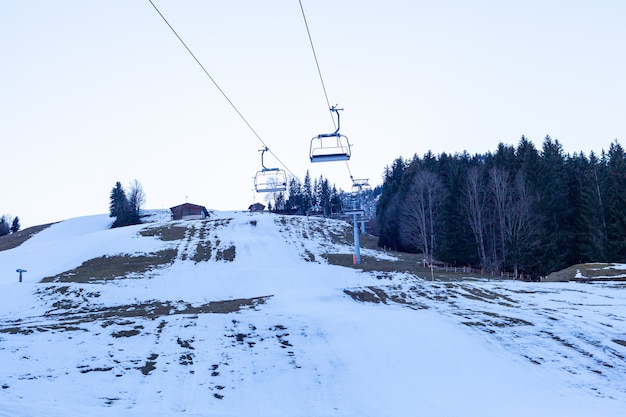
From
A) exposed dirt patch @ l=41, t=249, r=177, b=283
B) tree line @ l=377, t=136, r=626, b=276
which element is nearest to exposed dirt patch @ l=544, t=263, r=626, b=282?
tree line @ l=377, t=136, r=626, b=276

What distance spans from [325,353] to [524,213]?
1687 inches

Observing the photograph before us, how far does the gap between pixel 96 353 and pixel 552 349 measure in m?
16.3

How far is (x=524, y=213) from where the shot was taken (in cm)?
5194

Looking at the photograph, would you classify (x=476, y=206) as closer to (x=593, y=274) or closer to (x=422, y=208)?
(x=422, y=208)

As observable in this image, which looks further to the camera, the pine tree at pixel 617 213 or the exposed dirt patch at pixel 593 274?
the pine tree at pixel 617 213

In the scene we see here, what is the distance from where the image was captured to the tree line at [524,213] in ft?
167

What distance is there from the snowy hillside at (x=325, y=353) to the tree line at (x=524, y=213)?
64.9 feet

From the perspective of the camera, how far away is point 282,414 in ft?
37.1

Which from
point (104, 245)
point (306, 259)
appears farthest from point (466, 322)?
point (104, 245)

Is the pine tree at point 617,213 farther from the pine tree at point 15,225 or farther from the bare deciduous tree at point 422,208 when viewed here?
the pine tree at point 15,225

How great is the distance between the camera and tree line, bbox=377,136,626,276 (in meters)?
51.0

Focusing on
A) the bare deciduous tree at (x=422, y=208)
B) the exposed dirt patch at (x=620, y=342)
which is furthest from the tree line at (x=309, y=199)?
the exposed dirt patch at (x=620, y=342)

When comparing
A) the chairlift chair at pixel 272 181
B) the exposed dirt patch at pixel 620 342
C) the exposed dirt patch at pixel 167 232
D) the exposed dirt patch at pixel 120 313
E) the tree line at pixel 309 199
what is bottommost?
the exposed dirt patch at pixel 620 342

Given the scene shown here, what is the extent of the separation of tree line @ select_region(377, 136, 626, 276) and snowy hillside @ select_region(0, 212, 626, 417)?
19.8 meters
